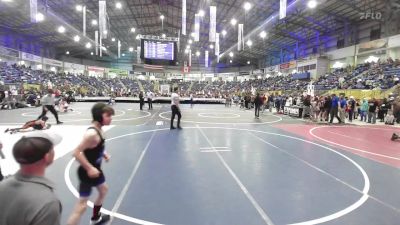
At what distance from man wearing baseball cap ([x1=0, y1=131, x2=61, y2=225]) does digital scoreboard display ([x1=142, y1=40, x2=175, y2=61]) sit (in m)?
21.5

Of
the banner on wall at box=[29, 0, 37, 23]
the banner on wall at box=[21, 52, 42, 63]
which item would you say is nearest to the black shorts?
the banner on wall at box=[29, 0, 37, 23]

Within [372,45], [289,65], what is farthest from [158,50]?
[289,65]

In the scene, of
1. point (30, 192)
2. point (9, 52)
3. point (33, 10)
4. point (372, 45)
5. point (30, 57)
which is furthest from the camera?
point (30, 57)

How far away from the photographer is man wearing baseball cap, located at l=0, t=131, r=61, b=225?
1.33 meters

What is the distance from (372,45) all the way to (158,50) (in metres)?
22.7

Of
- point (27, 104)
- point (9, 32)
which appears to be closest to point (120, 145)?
point (27, 104)

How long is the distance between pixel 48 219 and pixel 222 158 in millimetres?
5708

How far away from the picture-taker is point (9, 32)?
125 ft

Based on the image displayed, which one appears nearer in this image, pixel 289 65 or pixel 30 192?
pixel 30 192

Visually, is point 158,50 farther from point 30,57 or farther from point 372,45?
point 30,57

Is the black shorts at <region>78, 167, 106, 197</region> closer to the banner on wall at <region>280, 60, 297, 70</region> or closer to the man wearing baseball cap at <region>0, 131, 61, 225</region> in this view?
the man wearing baseball cap at <region>0, 131, 61, 225</region>

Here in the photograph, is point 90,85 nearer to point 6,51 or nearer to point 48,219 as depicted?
point 6,51

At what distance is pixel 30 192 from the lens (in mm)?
1368

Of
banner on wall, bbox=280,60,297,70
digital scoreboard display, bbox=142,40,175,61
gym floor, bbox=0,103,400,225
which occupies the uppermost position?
banner on wall, bbox=280,60,297,70
